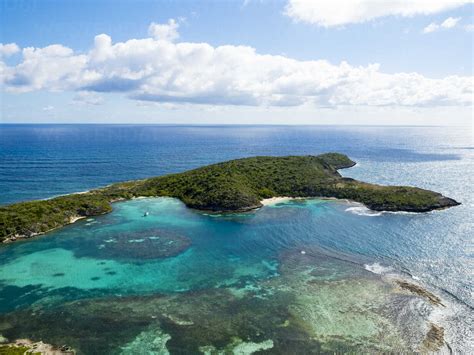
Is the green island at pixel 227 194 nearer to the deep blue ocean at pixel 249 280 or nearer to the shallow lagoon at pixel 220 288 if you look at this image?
the deep blue ocean at pixel 249 280

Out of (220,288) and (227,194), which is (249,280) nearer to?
(220,288)

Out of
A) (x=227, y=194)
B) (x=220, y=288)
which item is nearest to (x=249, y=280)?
(x=220, y=288)

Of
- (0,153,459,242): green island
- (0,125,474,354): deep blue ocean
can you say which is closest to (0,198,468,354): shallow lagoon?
(0,125,474,354): deep blue ocean

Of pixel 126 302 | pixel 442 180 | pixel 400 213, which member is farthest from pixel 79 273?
pixel 442 180

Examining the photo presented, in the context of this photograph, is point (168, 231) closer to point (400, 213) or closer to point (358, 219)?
point (358, 219)

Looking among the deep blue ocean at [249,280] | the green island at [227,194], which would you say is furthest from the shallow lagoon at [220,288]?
the green island at [227,194]

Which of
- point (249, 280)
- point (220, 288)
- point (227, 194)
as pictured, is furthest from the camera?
point (227, 194)
